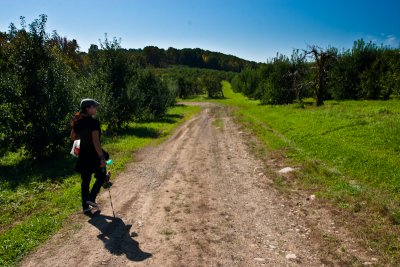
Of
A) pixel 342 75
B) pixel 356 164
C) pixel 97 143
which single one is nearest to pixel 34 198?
pixel 97 143

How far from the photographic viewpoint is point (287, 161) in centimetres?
1357

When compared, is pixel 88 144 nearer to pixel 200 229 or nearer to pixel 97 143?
pixel 97 143

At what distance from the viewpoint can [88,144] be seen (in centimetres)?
761

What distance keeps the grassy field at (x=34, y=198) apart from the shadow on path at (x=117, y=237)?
3.31ft

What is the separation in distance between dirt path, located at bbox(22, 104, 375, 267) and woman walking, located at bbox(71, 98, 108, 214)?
0.95 m

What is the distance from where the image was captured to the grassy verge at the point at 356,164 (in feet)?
24.0

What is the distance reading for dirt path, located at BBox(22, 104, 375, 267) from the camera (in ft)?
19.2

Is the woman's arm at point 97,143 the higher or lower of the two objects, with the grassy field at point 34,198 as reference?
higher

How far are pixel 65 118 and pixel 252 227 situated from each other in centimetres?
1113

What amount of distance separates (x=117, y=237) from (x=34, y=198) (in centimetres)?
445

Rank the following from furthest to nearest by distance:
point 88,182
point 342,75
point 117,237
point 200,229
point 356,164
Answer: point 342,75 < point 356,164 < point 88,182 < point 200,229 < point 117,237

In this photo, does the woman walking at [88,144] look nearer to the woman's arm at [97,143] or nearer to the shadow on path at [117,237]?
the woman's arm at [97,143]

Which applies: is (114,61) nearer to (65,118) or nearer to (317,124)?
(65,118)

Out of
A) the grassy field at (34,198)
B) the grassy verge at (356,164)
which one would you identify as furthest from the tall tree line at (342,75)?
the grassy field at (34,198)
